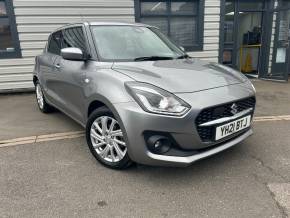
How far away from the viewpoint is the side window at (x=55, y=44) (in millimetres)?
4371

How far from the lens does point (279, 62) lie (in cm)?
827

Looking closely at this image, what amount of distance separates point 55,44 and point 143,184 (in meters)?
2.92

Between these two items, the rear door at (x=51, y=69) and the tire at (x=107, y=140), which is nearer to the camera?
the tire at (x=107, y=140)

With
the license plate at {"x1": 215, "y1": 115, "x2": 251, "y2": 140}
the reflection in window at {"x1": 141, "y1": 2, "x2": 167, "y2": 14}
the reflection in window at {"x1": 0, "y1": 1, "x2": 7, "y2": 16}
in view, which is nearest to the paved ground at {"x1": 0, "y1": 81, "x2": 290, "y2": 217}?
the license plate at {"x1": 215, "y1": 115, "x2": 251, "y2": 140}

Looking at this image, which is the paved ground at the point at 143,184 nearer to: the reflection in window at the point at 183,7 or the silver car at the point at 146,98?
the silver car at the point at 146,98

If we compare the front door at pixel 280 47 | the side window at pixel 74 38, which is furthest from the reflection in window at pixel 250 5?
the side window at pixel 74 38

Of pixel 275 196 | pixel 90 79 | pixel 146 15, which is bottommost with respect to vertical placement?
pixel 275 196

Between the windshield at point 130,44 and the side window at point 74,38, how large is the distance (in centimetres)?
19

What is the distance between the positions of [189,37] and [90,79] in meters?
5.44

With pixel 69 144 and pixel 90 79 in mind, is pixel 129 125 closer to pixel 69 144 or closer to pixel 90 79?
pixel 90 79

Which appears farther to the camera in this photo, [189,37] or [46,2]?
[189,37]

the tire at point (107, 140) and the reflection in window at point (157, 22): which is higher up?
the reflection in window at point (157, 22)

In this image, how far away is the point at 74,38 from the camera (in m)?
3.84

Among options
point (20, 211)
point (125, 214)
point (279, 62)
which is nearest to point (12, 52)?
point (20, 211)
